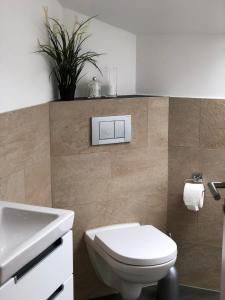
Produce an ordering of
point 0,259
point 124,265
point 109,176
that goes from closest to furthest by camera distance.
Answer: point 0,259
point 124,265
point 109,176

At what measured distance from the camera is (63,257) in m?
1.70

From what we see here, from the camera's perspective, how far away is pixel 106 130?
2582 mm

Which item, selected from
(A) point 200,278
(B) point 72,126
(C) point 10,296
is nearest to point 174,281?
(A) point 200,278

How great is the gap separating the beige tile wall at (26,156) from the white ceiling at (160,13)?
0.65 m

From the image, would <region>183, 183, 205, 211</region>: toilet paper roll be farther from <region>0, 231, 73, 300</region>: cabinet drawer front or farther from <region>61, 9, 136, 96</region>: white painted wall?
<region>0, 231, 73, 300</region>: cabinet drawer front

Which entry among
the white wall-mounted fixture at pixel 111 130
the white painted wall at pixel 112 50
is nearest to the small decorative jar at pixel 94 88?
the white painted wall at pixel 112 50

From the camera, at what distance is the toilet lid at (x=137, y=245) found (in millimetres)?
2246

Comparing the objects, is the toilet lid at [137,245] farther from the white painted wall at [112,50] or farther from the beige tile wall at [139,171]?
the white painted wall at [112,50]

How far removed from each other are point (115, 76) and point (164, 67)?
1.08 ft

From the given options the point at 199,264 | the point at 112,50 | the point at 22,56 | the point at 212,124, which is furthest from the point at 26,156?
the point at 199,264

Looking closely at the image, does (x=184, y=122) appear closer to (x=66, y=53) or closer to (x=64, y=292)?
(x=66, y=53)

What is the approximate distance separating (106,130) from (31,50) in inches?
25.4

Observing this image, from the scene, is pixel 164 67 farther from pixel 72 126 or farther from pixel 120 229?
pixel 120 229

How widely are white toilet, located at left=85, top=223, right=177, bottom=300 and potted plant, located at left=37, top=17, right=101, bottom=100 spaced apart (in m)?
0.83
